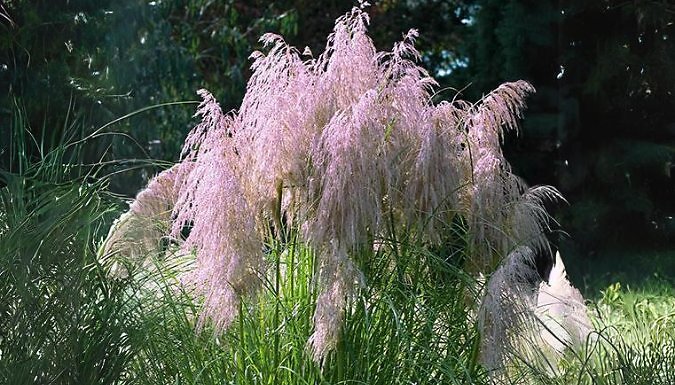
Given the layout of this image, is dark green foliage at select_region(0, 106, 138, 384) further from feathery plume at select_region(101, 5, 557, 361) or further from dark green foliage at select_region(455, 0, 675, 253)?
dark green foliage at select_region(455, 0, 675, 253)

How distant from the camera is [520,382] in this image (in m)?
3.71

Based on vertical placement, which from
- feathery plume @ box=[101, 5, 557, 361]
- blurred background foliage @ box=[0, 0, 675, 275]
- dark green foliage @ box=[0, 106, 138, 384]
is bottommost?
dark green foliage @ box=[0, 106, 138, 384]

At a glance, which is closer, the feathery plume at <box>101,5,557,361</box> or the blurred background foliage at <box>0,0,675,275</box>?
the feathery plume at <box>101,5,557,361</box>

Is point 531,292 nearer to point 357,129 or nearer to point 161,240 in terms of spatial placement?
point 357,129

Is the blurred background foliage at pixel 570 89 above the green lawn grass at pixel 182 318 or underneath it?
above

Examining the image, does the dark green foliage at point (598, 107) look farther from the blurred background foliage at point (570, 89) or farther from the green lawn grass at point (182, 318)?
the green lawn grass at point (182, 318)

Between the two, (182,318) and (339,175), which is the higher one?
(339,175)

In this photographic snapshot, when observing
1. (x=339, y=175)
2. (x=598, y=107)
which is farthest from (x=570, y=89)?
(x=339, y=175)

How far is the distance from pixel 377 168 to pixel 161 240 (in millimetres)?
1157

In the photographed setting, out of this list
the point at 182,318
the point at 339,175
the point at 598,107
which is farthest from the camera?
the point at 598,107

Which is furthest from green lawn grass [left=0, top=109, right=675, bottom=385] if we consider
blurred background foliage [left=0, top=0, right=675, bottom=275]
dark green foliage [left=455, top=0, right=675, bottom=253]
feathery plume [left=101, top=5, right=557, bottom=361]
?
dark green foliage [left=455, top=0, right=675, bottom=253]

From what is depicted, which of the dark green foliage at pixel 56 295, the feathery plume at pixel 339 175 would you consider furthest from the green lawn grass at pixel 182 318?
the feathery plume at pixel 339 175

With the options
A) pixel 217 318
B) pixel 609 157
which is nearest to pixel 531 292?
pixel 217 318

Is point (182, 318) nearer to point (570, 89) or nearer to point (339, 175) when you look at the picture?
point (339, 175)
